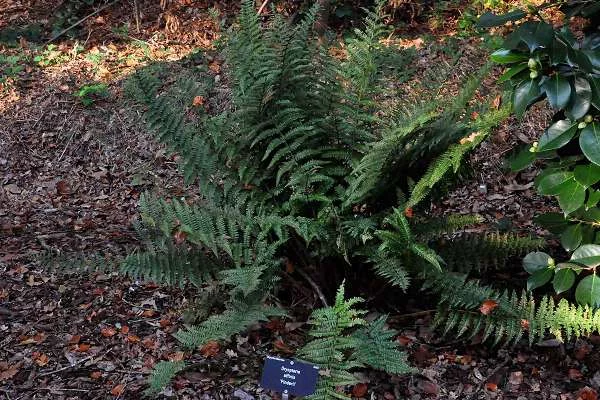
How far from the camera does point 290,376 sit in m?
2.27

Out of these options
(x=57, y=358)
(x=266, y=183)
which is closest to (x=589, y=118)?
(x=266, y=183)

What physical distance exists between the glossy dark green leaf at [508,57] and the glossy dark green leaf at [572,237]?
27.5 inches

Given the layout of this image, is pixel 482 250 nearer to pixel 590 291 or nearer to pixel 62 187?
pixel 590 291

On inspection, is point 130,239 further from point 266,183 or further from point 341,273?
point 341,273

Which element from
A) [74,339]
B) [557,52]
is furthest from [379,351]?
[74,339]

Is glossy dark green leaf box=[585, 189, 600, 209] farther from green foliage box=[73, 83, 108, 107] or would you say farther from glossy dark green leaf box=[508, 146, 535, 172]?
green foliage box=[73, 83, 108, 107]

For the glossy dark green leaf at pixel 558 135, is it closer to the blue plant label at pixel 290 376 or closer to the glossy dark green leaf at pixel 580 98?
the glossy dark green leaf at pixel 580 98

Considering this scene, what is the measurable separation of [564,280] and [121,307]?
1.97 meters

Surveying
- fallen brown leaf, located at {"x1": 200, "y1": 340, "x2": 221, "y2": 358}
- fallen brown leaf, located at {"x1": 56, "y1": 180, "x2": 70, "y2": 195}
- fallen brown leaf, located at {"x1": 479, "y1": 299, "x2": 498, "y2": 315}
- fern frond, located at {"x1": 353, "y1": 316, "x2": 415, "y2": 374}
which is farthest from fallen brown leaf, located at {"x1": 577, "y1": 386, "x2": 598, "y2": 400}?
fallen brown leaf, located at {"x1": 56, "y1": 180, "x2": 70, "y2": 195}

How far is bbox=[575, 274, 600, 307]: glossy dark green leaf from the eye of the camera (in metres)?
2.33

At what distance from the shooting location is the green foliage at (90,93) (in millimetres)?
5512

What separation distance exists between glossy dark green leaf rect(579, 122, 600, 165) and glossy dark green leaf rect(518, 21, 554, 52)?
321 millimetres

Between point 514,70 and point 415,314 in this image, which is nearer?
point 514,70

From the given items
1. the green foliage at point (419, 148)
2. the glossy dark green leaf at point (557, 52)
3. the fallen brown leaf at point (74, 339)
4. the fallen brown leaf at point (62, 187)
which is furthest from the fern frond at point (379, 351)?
the fallen brown leaf at point (62, 187)
